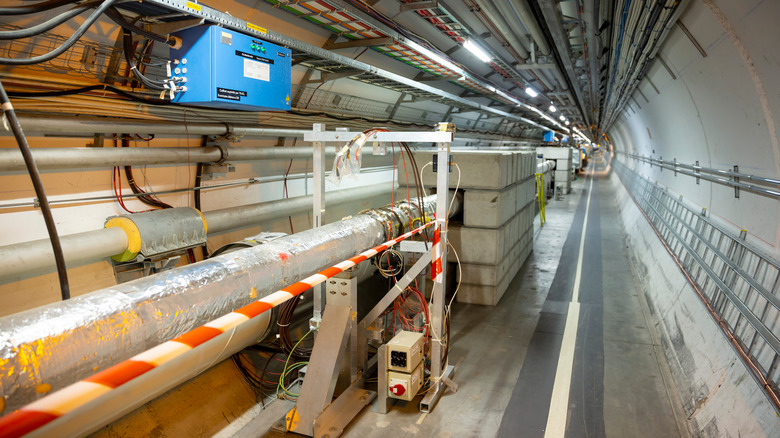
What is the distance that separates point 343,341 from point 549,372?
1.80m

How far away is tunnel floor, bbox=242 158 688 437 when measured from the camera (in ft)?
10.4

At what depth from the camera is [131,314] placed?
1659 millimetres

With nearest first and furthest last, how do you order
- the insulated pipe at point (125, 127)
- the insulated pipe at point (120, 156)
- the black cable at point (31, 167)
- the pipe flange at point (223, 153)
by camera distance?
1. the black cable at point (31, 167)
2. the insulated pipe at point (120, 156)
3. the insulated pipe at point (125, 127)
4. the pipe flange at point (223, 153)

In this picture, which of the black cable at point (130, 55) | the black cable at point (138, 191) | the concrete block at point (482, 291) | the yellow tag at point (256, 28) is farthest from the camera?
the concrete block at point (482, 291)

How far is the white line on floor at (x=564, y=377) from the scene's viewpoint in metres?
3.16

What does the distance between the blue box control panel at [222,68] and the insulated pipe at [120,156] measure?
56cm

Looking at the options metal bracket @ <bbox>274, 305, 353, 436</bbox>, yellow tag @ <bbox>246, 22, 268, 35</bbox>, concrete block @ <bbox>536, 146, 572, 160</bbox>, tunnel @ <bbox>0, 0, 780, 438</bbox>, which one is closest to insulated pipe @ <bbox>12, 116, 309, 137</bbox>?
tunnel @ <bbox>0, 0, 780, 438</bbox>

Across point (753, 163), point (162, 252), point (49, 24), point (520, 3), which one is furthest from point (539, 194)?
point (49, 24)

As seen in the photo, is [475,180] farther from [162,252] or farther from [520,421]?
[162,252]

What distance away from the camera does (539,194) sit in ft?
36.8

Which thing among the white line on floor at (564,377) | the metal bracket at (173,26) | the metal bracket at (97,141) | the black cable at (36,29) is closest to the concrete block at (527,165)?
the white line on floor at (564,377)

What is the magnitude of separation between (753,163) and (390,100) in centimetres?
494

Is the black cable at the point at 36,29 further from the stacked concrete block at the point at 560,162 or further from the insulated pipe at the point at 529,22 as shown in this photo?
the stacked concrete block at the point at 560,162

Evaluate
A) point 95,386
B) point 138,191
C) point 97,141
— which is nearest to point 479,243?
point 138,191
